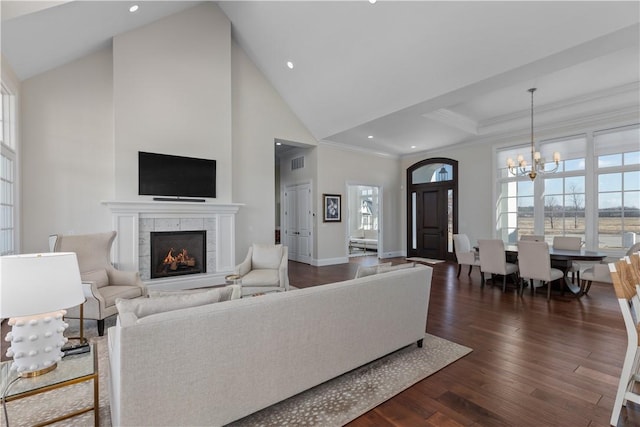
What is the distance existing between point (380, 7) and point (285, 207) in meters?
5.81

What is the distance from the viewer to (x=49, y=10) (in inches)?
123

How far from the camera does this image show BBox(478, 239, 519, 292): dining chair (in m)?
4.88

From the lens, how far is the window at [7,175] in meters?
3.68

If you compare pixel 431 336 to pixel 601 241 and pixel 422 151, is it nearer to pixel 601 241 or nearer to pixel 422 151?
pixel 601 241

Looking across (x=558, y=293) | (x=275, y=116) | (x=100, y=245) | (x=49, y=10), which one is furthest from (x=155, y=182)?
(x=558, y=293)

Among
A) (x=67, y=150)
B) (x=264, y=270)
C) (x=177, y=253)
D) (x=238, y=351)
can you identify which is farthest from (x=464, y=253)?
(x=67, y=150)

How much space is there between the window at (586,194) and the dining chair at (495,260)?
87.4 inches

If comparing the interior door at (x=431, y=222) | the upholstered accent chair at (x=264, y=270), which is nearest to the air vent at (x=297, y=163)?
the interior door at (x=431, y=222)

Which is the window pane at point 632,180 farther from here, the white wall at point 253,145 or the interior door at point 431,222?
the white wall at point 253,145

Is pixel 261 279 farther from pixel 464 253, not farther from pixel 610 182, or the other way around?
pixel 610 182

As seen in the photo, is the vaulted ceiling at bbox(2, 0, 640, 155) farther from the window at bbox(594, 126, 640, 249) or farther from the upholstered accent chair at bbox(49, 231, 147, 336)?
the upholstered accent chair at bbox(49, 231, 147, 336)

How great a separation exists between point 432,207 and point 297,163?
4.20m

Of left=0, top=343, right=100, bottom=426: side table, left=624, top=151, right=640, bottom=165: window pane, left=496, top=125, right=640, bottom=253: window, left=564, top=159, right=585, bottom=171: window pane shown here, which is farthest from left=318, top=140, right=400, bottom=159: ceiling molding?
left=0, top=343, right=100, bottom=426: side table

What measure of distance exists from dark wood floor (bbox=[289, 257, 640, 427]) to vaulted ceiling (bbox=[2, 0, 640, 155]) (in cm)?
317
